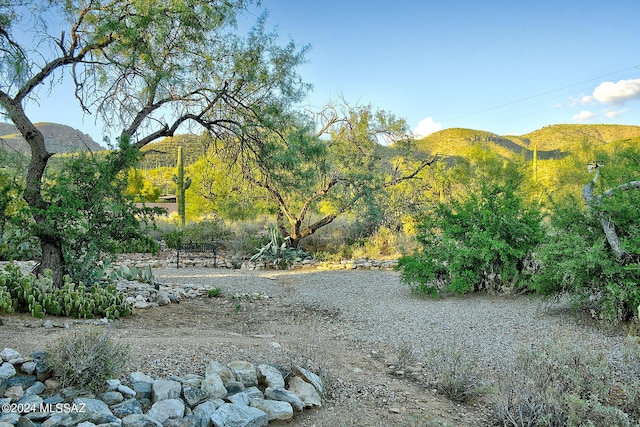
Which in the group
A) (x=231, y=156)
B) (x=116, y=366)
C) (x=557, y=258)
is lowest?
(x=116, y=366)

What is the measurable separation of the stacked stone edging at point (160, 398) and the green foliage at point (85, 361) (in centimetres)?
7

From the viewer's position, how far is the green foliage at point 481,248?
26.9ft

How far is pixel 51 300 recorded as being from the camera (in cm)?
604

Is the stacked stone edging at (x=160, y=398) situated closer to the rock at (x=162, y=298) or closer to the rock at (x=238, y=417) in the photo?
the rock at (x=238, y=417)

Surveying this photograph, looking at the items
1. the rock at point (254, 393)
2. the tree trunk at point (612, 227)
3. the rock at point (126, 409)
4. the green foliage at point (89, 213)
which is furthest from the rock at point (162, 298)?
the tree trunk at point (612, 227)

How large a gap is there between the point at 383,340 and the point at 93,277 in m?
4.66

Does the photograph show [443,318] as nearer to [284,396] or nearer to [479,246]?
[479,246]

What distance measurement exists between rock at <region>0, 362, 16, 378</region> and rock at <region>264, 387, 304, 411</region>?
1807mm

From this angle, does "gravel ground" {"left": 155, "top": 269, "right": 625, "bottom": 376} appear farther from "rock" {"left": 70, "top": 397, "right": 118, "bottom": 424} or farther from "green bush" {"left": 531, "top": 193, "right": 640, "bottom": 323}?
"rock" {"left": 70, "top": 397, "right": 118, "bottom": 424}

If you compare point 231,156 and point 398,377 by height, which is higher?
point 231,156

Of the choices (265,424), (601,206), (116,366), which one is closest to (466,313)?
(601,206)

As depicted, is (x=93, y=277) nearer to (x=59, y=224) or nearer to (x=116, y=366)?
(x=59, y=224)

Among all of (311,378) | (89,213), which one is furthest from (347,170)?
(311,378)

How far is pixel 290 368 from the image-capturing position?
4.30m
